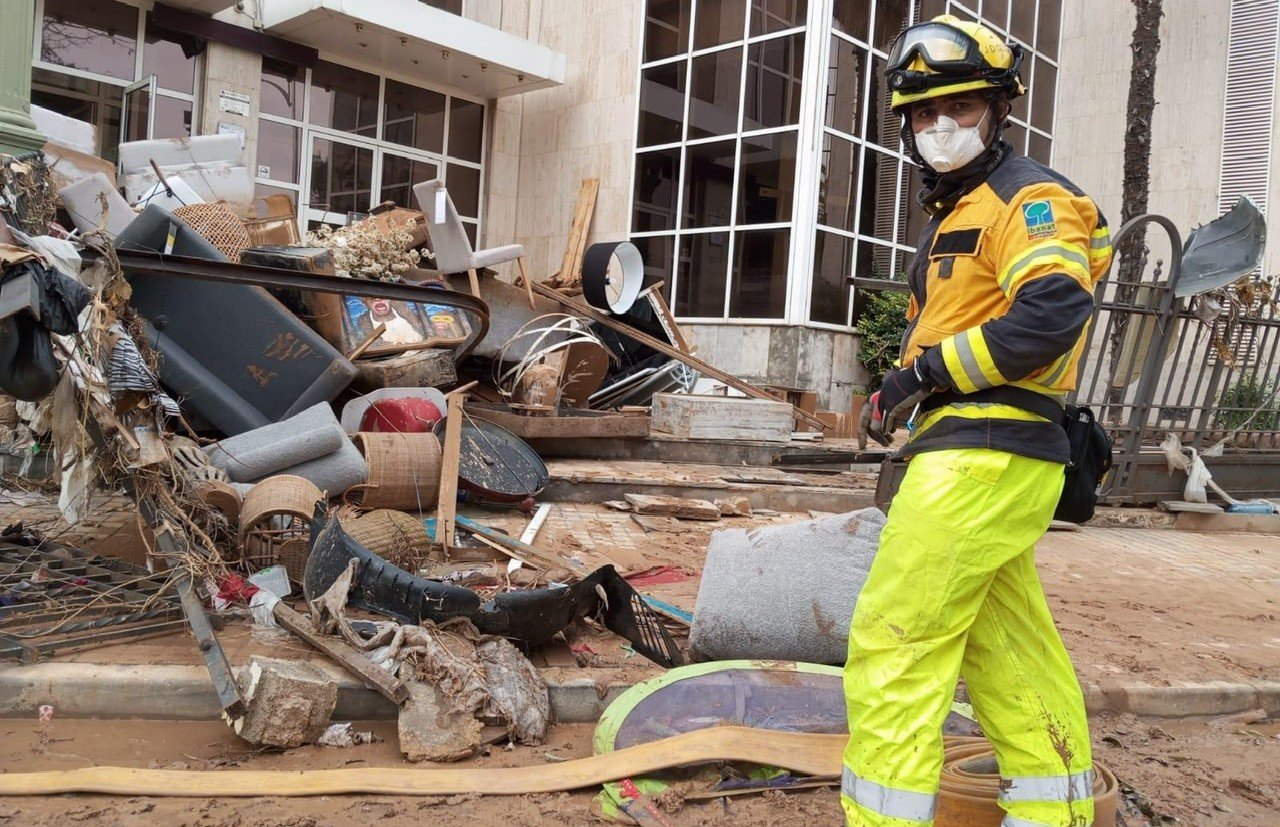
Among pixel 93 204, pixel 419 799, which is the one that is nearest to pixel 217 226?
pixel 93 204

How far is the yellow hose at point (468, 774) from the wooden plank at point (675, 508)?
4149mm

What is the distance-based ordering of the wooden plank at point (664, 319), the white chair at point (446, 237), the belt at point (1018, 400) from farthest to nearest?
the wooden plank at point (664, 319), the white chair at point (446, 237), the belt at point (1018, 400)

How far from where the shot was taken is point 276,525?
482 cm

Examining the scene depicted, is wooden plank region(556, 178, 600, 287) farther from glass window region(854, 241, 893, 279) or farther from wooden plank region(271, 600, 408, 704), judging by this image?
wooden plank region(271, 600, 408, 704)

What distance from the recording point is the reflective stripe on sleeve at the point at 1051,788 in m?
2.46

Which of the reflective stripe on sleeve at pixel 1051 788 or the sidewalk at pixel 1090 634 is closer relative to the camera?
the reflective stripe on sleeve at pixel 1051 788

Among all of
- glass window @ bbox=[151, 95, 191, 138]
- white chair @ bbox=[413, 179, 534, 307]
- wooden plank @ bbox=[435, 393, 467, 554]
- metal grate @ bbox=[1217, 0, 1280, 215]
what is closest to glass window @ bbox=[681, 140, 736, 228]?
white chair @ bbox=[413, 179, 534, 307]

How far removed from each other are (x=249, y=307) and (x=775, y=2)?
10637mm

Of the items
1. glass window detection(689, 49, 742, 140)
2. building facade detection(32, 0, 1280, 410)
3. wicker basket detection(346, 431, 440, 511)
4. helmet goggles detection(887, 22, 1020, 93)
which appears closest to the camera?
helmet goggles detection(887, 22, 1020, 93)

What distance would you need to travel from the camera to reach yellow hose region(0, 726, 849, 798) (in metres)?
2.77

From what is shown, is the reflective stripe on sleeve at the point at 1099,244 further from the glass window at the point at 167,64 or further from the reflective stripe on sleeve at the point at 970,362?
the glass window at the point at 167,64

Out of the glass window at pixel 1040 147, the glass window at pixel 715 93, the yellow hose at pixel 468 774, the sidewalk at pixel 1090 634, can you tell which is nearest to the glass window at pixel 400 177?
the glass window at pixel 715 93

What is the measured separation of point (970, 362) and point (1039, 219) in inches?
15.6

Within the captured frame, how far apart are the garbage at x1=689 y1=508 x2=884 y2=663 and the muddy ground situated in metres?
0.70
